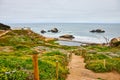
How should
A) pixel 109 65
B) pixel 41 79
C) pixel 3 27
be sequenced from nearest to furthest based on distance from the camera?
pixel 41 79 → pixel 109 65 → pixel 3 27

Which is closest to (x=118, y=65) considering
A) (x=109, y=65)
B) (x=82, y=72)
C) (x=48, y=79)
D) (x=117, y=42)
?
(x=109, y=65)

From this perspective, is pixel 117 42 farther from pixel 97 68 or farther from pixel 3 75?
pixel 3 75

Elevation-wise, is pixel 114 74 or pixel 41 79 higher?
pixel 41 79

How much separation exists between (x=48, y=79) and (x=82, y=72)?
11.0 meters

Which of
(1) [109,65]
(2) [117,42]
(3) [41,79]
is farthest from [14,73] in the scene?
(2) [117,42]

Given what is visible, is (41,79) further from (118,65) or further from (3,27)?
(3,27)

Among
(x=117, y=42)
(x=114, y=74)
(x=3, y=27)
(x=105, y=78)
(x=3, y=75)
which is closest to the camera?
(x=3, y=75)

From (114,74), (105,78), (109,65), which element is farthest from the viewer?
(109,65)

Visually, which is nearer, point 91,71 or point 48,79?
point 48,79

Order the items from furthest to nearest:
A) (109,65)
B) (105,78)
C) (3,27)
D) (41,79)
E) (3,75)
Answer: (3,27)
(109,65)
(105,78)
(41,79)
(3,75)

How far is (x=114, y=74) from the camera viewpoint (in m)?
31.7

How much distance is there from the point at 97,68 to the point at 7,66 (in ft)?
51.8

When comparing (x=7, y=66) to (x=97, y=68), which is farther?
(x=97, y=68)

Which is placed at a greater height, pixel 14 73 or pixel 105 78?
pixel 14 73
